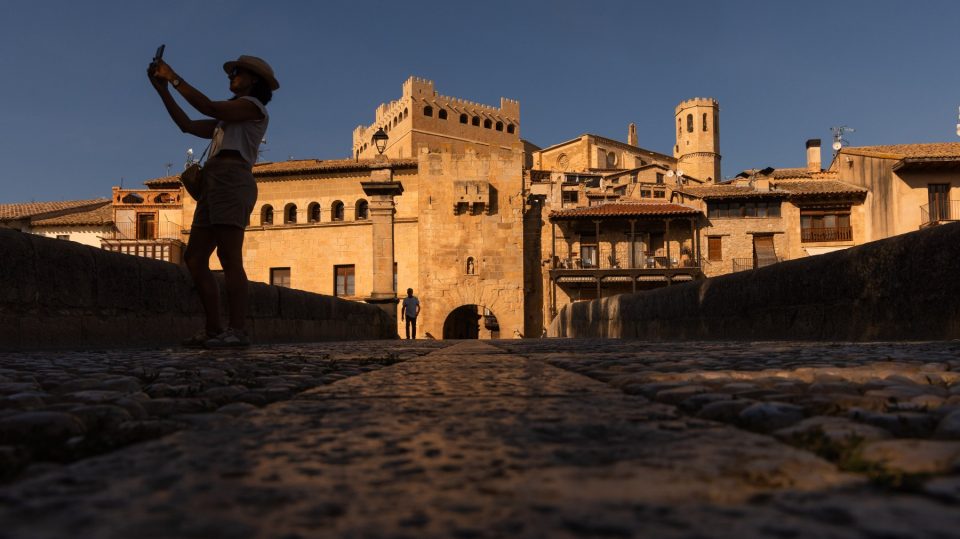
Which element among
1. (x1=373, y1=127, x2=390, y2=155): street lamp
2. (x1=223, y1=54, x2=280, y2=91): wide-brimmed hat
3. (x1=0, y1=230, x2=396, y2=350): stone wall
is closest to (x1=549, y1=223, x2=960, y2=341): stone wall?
(x1=223, y1=54, x2=280, y2=91): wide-brimmed hat

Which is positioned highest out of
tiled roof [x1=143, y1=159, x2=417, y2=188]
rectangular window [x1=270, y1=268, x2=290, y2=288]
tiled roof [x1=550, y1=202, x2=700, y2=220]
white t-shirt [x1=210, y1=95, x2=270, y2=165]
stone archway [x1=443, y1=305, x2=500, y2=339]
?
tiled roof [x1=143, y1=159, x2=417, y2=188]

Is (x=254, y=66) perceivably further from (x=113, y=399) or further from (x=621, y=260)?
(x=621, y=260)

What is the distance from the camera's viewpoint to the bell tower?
70.2m

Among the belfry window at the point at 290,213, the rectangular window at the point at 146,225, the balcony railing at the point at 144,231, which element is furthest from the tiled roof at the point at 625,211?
the rectangular window at the point at 146,225

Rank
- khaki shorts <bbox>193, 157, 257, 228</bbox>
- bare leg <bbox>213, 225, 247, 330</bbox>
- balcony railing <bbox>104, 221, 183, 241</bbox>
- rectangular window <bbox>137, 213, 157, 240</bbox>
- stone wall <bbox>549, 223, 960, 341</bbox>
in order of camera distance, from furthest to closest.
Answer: rectangular window <bbox>137, 213, 157, 240</bbox>
balcony railing <bbox>104, 221, 183, 241</bbox>
bare leg <bbox>213, 225, 247, 330</bbox>
khaki shorts <bbox>193, 157, 257, 228</bbox>
stone wall <bbox>549, 223, 960, 341</bbox>

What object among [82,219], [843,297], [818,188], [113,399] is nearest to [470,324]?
[818,188]

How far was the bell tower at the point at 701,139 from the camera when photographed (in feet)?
230

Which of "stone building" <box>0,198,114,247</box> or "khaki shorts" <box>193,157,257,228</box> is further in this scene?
"stone building" <box>0,198,114,247</box>

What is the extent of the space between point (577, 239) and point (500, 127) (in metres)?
35.2

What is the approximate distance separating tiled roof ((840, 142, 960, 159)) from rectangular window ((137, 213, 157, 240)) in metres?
32.9

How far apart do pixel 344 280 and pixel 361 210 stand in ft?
10.7

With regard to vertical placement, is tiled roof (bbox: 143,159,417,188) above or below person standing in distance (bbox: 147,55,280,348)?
above

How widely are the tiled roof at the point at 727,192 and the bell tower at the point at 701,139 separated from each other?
117 ft

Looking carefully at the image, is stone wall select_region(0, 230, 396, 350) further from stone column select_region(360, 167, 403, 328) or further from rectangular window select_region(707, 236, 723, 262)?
rectangular window select_region(707, 236, 723, 262)
